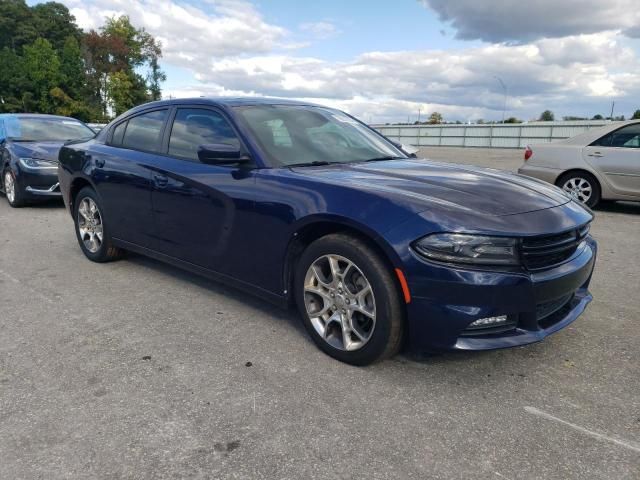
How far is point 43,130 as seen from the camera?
9062mm

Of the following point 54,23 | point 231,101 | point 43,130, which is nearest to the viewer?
point 231,101

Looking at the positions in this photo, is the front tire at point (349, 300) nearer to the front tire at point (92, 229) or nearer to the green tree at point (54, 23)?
the front tire at point (92, 229)

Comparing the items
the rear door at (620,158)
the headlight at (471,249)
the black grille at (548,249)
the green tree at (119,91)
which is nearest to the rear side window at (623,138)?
the rear door at (620,158)

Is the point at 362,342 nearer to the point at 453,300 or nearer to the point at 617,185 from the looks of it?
the point at 453,300

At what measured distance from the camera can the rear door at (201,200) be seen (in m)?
3.52

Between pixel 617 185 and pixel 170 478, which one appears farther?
pixel 617 185

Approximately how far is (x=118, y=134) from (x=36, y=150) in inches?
170

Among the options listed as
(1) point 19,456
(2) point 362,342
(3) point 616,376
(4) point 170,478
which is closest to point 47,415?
(1) point 19,456

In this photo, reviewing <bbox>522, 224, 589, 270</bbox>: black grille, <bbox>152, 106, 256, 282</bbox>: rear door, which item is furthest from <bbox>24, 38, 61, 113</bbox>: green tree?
<bbox>522, 224, 589, 270</bbox>: black grille

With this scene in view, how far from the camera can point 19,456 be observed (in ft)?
7.33

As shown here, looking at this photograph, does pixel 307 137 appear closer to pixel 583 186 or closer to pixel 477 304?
pixel 477 304

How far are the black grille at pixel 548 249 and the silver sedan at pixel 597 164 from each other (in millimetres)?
5760

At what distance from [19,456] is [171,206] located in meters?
2.16

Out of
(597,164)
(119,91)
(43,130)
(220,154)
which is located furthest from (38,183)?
(119,91)
